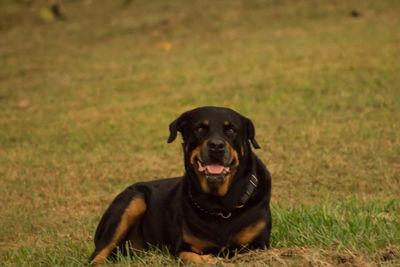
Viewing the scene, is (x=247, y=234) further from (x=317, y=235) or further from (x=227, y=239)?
(x=317, y=235)

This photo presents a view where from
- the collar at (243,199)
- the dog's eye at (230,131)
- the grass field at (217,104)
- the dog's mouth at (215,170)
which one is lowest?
the grass field at (217,104)

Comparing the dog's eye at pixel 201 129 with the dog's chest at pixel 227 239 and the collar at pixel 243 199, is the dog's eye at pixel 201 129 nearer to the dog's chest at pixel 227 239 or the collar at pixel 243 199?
the collar at pixel 243 199

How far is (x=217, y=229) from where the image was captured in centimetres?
478

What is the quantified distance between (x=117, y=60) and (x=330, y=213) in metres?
12.4

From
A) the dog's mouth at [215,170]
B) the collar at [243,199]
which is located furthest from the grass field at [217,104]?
the dog's mouth at [215,170]

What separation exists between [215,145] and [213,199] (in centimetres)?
53

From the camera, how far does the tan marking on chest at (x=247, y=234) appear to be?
15.5 ft

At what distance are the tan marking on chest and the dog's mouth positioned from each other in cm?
42

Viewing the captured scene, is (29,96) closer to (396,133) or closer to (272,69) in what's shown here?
(272,69)

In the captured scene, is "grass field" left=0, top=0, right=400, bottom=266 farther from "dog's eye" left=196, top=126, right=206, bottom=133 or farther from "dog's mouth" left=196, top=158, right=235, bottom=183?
"dog's eye" left=196, top=126, right=206, bottom=133

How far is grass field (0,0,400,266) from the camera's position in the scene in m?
5.82

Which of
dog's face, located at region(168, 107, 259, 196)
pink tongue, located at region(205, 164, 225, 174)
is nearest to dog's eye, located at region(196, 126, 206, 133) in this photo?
dog's face, located at region(168, 107, 259, 196)

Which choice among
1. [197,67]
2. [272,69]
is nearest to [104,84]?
[197,67]

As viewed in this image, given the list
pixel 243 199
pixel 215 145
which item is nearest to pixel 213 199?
pixel 243 199
